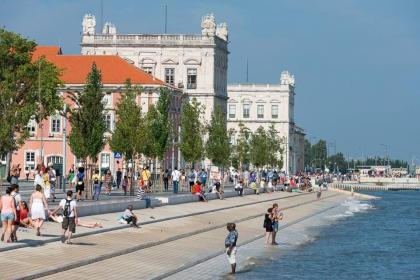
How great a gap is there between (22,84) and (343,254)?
28.7m

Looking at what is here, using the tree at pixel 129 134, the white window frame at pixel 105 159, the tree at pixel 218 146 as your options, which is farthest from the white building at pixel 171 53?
the tree at pixel 129 134

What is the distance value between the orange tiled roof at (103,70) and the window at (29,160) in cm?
844

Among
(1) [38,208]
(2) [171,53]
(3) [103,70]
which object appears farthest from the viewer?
(2) [171,53]

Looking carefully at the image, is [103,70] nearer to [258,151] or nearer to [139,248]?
[258,151]

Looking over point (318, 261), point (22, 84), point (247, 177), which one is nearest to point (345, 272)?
point (318, 261)

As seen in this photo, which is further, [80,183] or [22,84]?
[22,84]

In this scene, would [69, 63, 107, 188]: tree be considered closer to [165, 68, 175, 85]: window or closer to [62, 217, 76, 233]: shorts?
[62, 217, 76, 233]: shorts

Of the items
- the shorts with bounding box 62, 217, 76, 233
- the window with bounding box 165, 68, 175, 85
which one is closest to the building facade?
the window with bounding box 165, 68, 175, 85

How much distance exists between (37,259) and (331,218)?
50.3 meters

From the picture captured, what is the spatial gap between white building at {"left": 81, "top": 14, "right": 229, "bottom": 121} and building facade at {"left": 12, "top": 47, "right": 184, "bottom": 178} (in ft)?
56.0

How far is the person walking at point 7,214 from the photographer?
3453 cm

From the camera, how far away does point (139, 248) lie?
135 feet

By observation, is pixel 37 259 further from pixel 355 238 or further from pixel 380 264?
pixel 355 238

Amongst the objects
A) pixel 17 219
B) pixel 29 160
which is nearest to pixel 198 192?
Result: pixel 17 219
